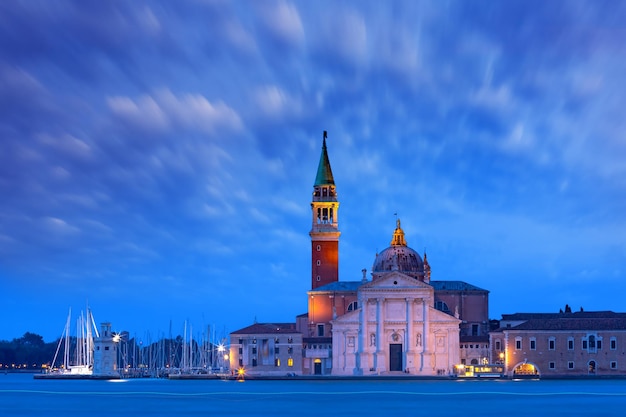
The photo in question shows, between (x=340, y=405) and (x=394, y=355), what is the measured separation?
39.2 meters

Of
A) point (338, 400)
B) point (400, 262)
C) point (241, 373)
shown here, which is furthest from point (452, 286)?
point (338, 400)

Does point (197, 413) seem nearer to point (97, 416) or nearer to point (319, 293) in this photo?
point (97, 416)

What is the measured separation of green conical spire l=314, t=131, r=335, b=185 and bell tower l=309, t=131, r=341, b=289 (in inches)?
13.4

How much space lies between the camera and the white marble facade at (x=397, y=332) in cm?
10306

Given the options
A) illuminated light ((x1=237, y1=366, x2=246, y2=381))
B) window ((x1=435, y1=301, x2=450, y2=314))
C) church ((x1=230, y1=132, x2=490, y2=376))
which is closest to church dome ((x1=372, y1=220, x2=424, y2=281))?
church ((x1=230, y1=132, x2=490, y2=376))

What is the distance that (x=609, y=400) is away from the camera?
68312mm

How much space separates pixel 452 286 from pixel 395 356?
9238mm

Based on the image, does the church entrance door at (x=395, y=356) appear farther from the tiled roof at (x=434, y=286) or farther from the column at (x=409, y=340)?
the tiled roof at (x=434, y=286)

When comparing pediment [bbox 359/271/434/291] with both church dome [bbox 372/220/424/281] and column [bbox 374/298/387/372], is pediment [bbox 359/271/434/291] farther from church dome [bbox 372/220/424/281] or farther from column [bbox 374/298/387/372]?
church dome [bbox 372/220/424/281]

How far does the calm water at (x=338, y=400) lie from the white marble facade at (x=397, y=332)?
1101cm

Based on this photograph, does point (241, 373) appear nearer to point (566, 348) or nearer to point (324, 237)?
point (324, 237)

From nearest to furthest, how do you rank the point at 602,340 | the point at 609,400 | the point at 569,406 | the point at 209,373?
the point at 569,406
the point at 609,400
the point at 602,340
the point at 209,373

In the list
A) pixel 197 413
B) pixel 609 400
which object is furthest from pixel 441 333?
pixel 197 413

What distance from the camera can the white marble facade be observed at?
338ft
